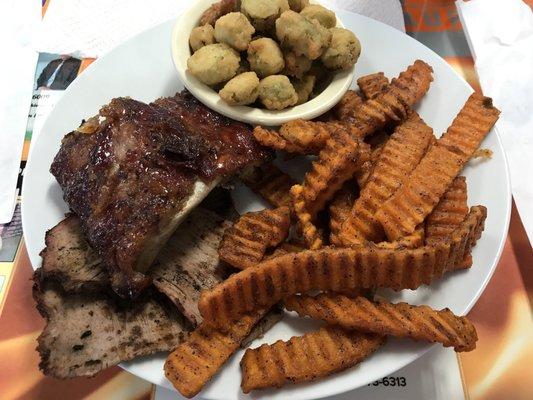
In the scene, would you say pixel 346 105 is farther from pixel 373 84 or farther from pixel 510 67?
pixel 510 67

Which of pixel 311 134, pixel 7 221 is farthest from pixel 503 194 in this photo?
pixel 7 221

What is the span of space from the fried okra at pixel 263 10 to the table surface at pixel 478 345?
138cm

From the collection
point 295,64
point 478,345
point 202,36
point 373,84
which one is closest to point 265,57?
point 295,64

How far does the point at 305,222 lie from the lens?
1659 mm

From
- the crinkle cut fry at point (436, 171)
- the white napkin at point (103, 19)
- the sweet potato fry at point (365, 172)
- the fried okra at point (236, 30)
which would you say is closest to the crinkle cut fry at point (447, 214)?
the crinkle cut fry at point (436, 171)

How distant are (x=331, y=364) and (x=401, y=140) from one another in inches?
33.8

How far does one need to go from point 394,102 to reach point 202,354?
1.20 meters

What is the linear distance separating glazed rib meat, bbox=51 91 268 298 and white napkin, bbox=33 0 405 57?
110cm

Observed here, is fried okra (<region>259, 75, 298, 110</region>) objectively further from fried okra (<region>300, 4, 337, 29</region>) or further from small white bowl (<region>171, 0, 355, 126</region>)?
fried okra (<region>300, 4, 337, 29</region>)

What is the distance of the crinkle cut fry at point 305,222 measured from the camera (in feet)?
5.36

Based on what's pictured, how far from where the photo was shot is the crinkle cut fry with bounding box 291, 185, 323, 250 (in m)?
1.63

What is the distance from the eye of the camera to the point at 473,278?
167cm

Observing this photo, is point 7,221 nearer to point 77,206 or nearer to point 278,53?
point 77,206

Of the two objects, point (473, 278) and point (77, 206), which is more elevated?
point (473, 278)
